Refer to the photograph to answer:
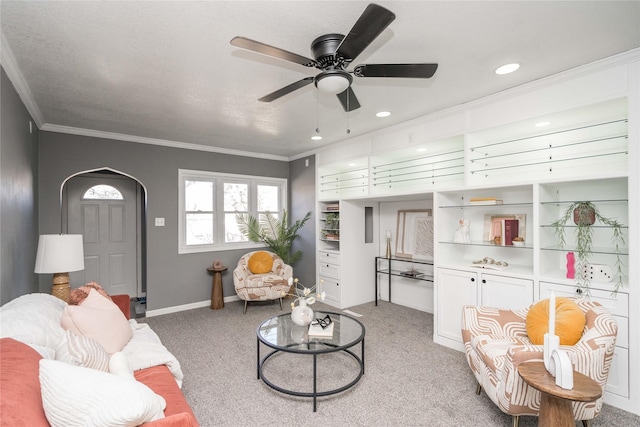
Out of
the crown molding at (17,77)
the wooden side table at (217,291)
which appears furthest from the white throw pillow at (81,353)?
the wooden side table at (217,291)

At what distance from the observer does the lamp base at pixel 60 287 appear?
282 cm

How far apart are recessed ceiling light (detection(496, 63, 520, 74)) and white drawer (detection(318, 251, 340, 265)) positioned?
318 cm

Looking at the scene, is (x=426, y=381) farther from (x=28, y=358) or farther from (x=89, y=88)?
(x=89, y=88)

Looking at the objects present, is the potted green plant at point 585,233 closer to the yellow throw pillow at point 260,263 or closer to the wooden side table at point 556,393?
the wooden side table at point 556,393

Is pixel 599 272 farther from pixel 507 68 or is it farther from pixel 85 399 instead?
pixel 85 399

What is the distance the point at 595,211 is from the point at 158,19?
11.3 feet

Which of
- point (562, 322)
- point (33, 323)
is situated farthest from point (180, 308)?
point (562, 322)

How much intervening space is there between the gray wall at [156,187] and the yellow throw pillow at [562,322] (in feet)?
14.0

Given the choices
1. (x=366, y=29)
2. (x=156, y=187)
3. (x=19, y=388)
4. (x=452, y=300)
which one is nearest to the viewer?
(x=19, y=388)

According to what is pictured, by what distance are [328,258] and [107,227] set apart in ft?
12.0

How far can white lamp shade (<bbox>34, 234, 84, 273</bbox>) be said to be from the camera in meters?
2.70

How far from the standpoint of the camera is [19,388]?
1.13 metres

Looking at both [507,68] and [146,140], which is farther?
[146,140]

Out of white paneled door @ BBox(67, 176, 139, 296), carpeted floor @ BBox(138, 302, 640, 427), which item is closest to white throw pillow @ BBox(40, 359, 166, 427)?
carpeted floor @ BBox(138, 302, 640, 427)
